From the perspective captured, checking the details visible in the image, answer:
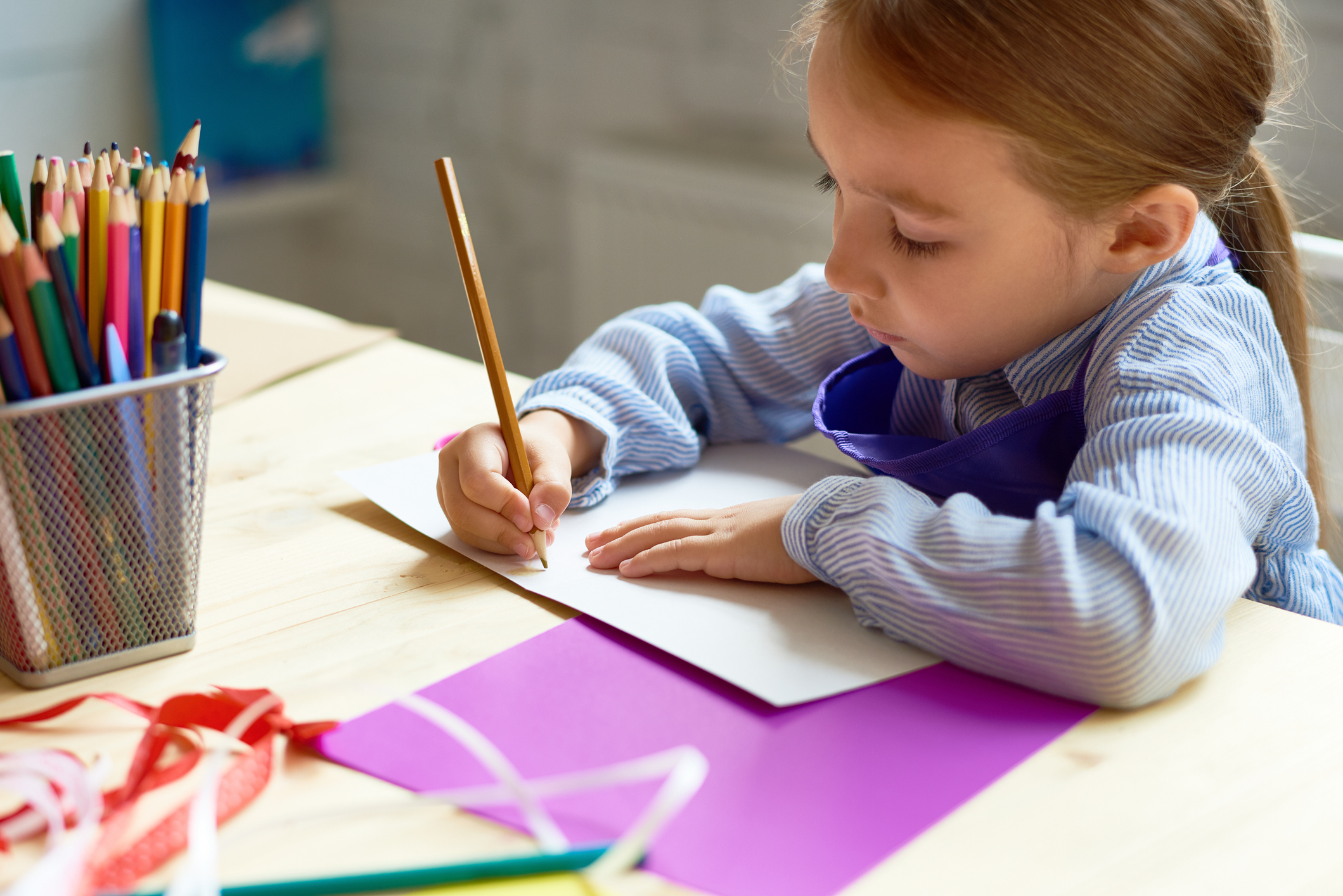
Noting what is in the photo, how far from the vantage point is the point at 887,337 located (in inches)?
27.2

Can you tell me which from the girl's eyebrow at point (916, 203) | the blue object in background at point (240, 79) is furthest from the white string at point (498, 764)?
the blue object in background at point (240, 79)

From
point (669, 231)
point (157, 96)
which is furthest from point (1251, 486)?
point (157, 96)

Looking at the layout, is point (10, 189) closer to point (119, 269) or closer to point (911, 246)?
point (119, 269)

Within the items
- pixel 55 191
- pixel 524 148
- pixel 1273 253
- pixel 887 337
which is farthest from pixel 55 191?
pixel 524 148

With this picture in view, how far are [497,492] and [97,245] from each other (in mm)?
226

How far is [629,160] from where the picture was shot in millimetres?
1794

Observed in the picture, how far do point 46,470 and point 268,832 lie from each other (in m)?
0.17

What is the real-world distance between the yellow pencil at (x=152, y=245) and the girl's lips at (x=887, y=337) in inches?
15.4

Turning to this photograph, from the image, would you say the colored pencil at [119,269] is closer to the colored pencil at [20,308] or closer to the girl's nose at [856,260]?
the colored pencil at [20,308]

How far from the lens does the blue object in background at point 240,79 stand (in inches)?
78.3

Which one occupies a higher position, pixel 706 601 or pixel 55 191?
pixel 55 191

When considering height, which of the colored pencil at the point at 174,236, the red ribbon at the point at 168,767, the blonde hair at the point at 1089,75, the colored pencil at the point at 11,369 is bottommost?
the red ribbon at the point at 168,767

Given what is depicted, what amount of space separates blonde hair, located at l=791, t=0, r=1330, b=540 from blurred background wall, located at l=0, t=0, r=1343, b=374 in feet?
2.26

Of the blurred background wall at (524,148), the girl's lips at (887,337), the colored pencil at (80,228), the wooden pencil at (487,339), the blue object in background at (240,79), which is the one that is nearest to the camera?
the colored pencil at (80,228)
